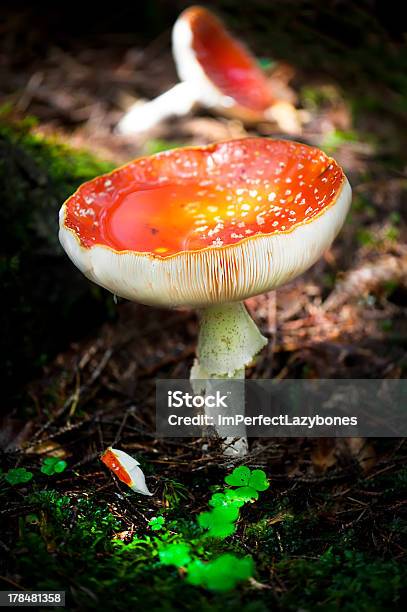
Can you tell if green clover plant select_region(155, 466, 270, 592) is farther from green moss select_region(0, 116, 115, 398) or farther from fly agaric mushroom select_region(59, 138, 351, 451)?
green moss select_region(0, 116, 115, 398)

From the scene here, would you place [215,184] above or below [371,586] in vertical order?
above

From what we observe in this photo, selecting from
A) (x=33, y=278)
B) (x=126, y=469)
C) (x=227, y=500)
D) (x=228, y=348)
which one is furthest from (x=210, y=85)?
(x=227, y=500)

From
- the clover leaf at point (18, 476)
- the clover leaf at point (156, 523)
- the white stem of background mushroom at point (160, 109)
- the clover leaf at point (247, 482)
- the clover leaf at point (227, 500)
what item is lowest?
the clover leaf at point (156, 523)

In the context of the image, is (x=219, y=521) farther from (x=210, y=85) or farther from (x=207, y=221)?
(x=210, y=85)

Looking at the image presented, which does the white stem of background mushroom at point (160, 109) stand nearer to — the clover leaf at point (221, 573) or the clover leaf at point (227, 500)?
the clover leaf at point (227, 500)

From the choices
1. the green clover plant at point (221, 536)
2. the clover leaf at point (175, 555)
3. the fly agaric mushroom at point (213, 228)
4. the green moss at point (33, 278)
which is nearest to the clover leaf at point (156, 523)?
the green clover plant at point (221, 536)

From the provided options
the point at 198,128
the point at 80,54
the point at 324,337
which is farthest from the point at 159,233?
the point at 80,54

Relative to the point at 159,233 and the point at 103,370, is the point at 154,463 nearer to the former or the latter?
the point at 103,370

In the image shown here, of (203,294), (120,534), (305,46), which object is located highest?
(305,46)
